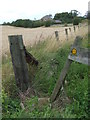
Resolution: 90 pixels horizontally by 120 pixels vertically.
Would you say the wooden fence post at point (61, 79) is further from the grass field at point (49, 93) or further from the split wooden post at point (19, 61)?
the split wooden post at point (19, 61)

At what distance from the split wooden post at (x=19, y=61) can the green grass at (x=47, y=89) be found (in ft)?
0.53

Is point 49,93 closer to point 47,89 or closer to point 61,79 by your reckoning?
point 47,89

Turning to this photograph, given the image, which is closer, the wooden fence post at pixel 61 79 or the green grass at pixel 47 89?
the green grass at pixel 47 89

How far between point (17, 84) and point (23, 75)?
220mm

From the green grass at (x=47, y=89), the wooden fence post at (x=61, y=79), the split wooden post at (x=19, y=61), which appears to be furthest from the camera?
the split wooden post at (x=19, y=61)

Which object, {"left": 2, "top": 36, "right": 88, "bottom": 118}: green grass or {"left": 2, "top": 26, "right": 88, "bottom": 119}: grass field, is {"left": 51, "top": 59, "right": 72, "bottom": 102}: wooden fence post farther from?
{"left": 2, "top": 36, "right": 88, "bottom": 118}: green grass

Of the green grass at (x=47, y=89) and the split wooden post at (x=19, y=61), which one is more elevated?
the split wooden post at (x=19, y=61)

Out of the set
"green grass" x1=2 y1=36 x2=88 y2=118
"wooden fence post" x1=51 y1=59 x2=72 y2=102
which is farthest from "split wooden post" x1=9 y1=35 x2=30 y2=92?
"wooden fence post" x1=51 y1=59 x2=72 y2=102

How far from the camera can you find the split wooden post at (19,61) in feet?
14.0

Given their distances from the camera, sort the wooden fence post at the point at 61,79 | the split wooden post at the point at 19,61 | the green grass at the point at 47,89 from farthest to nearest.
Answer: the split wooden post at the point at 19,61
the wooden fence post at the point at 61,79
the green grass at the point at 47,89

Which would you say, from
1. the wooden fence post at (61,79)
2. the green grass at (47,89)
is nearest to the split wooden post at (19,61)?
the green grass at (47,89)

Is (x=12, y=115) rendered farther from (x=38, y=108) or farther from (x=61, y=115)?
(x=61, y=115)

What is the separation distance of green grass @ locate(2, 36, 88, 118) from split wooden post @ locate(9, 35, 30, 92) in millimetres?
161

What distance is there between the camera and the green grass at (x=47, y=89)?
10.8ft
